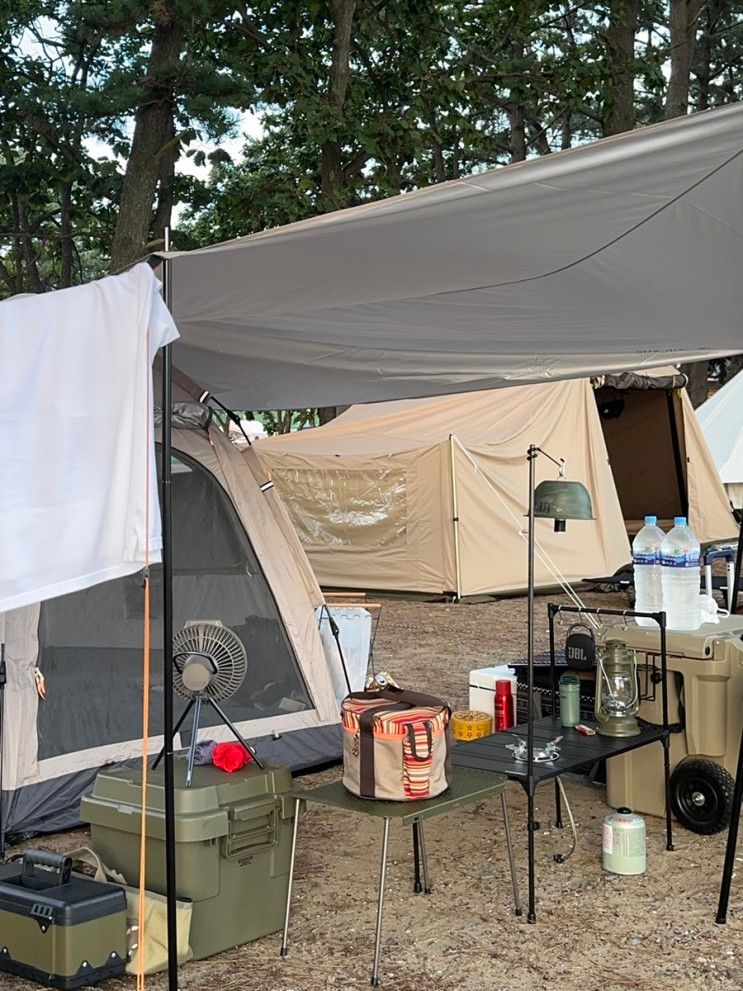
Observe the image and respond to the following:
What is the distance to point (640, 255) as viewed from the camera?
329 centimetres

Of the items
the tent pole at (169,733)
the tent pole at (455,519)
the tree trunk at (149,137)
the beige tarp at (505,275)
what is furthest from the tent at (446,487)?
the tent pole at (169,733)

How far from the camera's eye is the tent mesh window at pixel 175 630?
13.7 ft

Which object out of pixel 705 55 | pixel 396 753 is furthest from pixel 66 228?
pixel 705 55

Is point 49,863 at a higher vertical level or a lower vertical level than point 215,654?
lower

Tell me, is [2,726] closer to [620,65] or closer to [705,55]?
[620,65]

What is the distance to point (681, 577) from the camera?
4.07 m

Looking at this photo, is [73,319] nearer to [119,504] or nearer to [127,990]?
[119,504]

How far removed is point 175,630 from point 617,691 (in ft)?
5.77

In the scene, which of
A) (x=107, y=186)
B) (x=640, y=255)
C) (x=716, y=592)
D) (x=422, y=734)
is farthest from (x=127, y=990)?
(x=107, y=186)

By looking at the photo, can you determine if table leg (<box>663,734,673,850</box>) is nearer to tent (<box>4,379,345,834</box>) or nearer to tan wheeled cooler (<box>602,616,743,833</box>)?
tan wheeled cooler (<box>602,616,743,833</box>)

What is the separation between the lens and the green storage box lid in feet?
9.71

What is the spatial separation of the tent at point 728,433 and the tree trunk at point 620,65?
129 inches

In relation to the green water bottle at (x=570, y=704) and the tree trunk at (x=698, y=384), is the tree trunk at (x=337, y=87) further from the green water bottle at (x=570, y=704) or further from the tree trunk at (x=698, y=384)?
the tree trunk at (x=698, y=384)

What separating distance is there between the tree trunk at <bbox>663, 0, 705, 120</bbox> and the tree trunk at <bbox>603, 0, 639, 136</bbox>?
849mm
